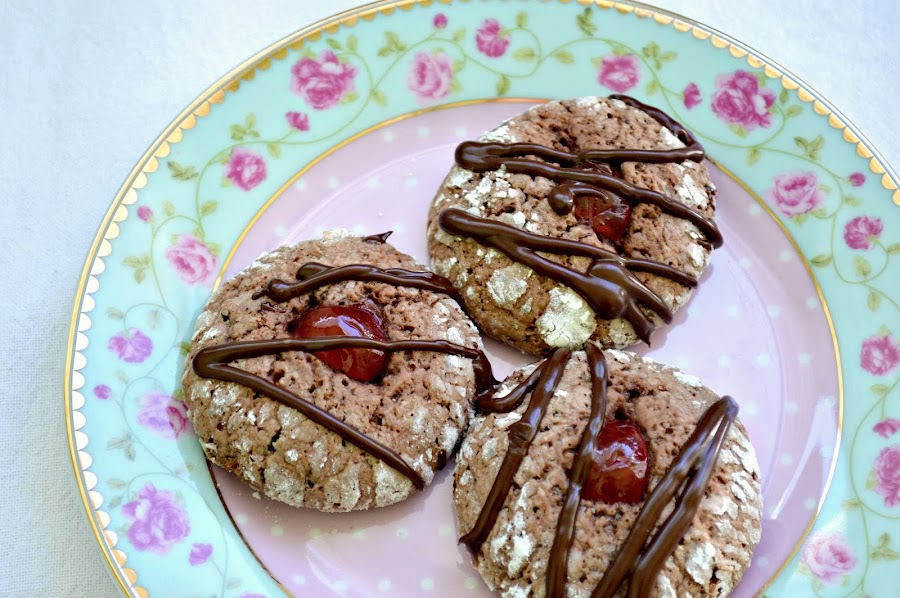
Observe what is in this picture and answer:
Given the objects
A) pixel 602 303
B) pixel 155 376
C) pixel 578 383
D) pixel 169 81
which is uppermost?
pixel 169 81

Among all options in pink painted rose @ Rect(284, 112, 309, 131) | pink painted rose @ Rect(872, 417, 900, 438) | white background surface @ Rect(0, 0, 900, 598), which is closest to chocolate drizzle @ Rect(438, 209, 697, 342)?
pink painted rose @ Rect(872, 417, 900, 438)

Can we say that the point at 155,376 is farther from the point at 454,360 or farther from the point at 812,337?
the point at 812,337

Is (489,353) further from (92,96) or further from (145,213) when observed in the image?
(92,96)

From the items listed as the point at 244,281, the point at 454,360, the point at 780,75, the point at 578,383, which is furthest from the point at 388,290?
the point at 780,75

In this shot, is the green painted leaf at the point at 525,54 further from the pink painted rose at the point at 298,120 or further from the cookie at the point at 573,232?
the pink painted rose at the point at 298,120

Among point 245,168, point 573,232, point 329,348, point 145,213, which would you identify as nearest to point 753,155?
point 573,232

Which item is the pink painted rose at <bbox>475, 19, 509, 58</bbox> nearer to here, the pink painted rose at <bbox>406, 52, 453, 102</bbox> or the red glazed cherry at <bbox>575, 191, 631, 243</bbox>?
the pink painted rose at <bbox>406, 52, 453, 102</bbox>
